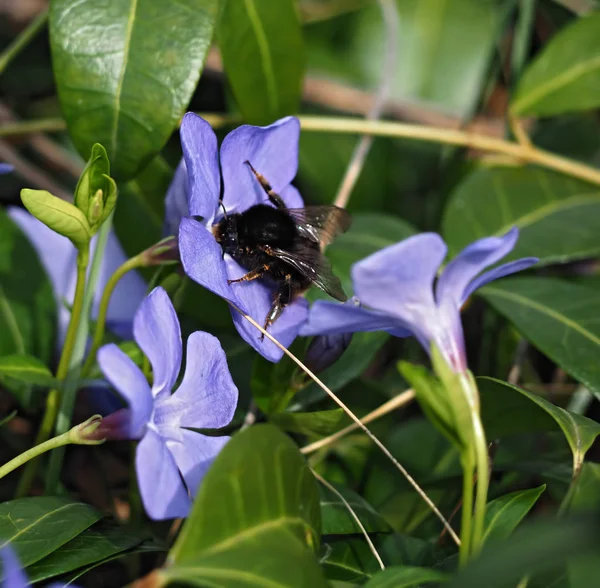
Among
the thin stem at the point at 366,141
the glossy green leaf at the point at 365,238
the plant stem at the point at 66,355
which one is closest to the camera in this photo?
the plant stem at the point at 66,355

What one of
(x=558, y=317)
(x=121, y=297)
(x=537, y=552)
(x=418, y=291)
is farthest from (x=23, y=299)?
(x=537, y=552)

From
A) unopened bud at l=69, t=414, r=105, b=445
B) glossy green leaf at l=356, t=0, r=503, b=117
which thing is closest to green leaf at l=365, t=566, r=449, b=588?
unopened bud at l=69, t=414, r=105, b=445

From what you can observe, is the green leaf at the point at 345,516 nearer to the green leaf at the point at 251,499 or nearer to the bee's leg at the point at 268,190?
the green leaf at the point at 251,499

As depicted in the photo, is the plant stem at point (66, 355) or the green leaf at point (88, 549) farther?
the plant stem at point (66, 355)

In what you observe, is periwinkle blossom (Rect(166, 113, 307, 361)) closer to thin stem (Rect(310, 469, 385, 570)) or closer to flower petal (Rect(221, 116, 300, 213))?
flower petal (Rect(221, 116, 300, 213))

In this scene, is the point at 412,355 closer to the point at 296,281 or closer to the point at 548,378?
the point at 548,378

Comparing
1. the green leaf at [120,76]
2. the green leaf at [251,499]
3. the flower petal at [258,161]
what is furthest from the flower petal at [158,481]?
the green leaf at [120,76]

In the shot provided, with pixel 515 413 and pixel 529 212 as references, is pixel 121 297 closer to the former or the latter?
pixel 515 413
